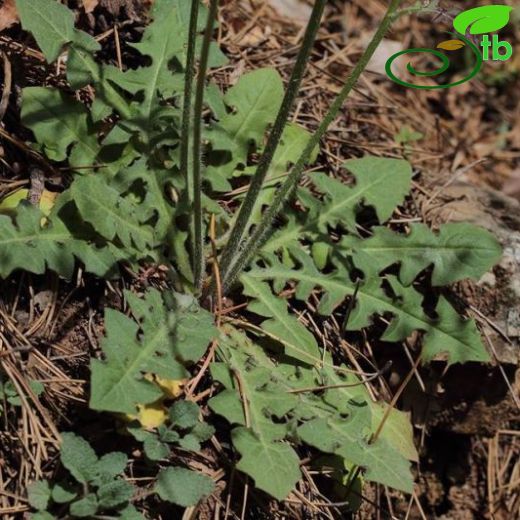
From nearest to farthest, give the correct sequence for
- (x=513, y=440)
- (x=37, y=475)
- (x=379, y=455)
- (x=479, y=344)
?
(x=37, y=475) < (x=379, y=455) < (x=479, y=344) < (x=513, y=440)

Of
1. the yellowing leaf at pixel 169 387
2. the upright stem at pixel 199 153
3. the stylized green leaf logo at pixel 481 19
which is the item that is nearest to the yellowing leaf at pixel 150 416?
the yellowing leaf at pixel 169 387

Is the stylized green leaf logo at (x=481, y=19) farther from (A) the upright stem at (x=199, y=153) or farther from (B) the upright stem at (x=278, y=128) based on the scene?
(A) the upright stem at (x=199, y=153)

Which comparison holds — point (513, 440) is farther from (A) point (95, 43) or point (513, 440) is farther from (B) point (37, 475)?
(A) point (95, 43)

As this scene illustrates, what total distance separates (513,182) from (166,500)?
3126 millimetres

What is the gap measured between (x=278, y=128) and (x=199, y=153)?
27 cm

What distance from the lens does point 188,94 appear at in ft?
8.64

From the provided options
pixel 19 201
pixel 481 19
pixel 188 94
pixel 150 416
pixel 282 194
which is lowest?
pixel 150 416

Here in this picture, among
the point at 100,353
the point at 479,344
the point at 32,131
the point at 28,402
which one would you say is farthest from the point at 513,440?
the point at 32,131

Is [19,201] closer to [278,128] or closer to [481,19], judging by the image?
[278,128]

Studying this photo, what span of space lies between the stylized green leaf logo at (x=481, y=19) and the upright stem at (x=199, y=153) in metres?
0.73

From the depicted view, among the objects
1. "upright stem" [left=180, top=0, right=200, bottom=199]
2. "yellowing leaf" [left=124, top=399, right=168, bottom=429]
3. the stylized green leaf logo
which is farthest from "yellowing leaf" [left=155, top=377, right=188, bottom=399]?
the stylized green leaf logo

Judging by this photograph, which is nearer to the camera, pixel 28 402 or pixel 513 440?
pixel 28 402

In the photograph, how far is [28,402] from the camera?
247 cm

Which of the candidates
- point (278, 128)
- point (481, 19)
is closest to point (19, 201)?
point (278, 128)
